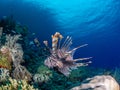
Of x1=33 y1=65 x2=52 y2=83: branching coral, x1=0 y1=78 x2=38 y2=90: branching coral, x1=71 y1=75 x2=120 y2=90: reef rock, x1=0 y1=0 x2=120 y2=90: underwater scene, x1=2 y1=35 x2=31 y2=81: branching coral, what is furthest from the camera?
x1=33 y1=65 x2=52 y2=83: branching coral

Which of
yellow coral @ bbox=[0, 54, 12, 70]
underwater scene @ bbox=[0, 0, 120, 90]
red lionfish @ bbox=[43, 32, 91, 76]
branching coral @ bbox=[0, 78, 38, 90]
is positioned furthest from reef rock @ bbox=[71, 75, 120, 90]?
yellow coral @ bbox=[0, 54, 12, 70]

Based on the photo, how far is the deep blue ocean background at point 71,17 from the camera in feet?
85.3

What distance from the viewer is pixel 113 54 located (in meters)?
45.2

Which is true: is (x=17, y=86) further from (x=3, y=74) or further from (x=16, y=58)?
(x=16, y=58)

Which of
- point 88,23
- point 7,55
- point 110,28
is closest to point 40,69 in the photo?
point 7,55

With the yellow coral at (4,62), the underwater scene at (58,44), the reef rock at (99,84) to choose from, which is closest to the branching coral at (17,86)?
the underwater scene at (58,44)

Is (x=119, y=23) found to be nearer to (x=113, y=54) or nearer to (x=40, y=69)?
(x=113, y=54)

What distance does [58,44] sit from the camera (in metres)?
10.1

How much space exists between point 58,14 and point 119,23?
886cm

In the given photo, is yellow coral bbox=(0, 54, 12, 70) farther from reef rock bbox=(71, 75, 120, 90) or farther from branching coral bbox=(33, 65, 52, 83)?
reef rock bbox=(71, 75, 120, 90)

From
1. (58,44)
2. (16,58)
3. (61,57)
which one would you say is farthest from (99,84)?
(58,44)

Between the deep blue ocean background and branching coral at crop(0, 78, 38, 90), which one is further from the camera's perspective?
the deep blue ocean background

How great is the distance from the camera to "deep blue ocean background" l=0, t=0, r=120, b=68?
85.3ft

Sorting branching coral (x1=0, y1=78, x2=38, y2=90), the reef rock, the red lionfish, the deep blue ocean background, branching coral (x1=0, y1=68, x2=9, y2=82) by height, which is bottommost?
the reef rock
